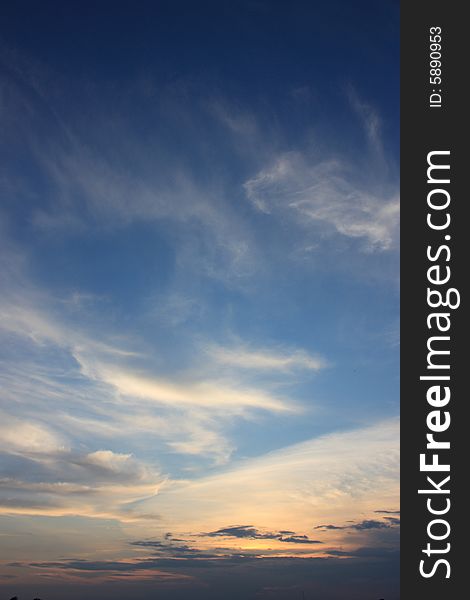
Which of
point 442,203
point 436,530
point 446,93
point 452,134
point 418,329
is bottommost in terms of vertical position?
point 436,530

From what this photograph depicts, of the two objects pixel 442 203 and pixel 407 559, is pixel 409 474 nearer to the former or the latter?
pixel 407 559

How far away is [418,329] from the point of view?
27.1 m

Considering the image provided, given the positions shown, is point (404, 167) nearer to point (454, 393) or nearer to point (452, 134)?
point (452, 134)

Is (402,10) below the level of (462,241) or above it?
above

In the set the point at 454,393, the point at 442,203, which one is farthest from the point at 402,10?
the point at 454,393

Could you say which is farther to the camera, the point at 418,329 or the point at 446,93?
the point at 446,93

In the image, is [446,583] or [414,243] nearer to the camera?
[446,583]

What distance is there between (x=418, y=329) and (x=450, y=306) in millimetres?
1927

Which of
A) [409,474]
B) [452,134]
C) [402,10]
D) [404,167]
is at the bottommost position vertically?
[409,474]

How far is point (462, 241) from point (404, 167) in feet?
16.2

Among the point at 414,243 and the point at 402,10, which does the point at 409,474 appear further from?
the point at 402,10

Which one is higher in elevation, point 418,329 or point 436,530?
point 418,329

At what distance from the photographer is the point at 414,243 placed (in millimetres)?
27828

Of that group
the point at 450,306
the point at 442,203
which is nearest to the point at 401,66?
the point at 442,203
